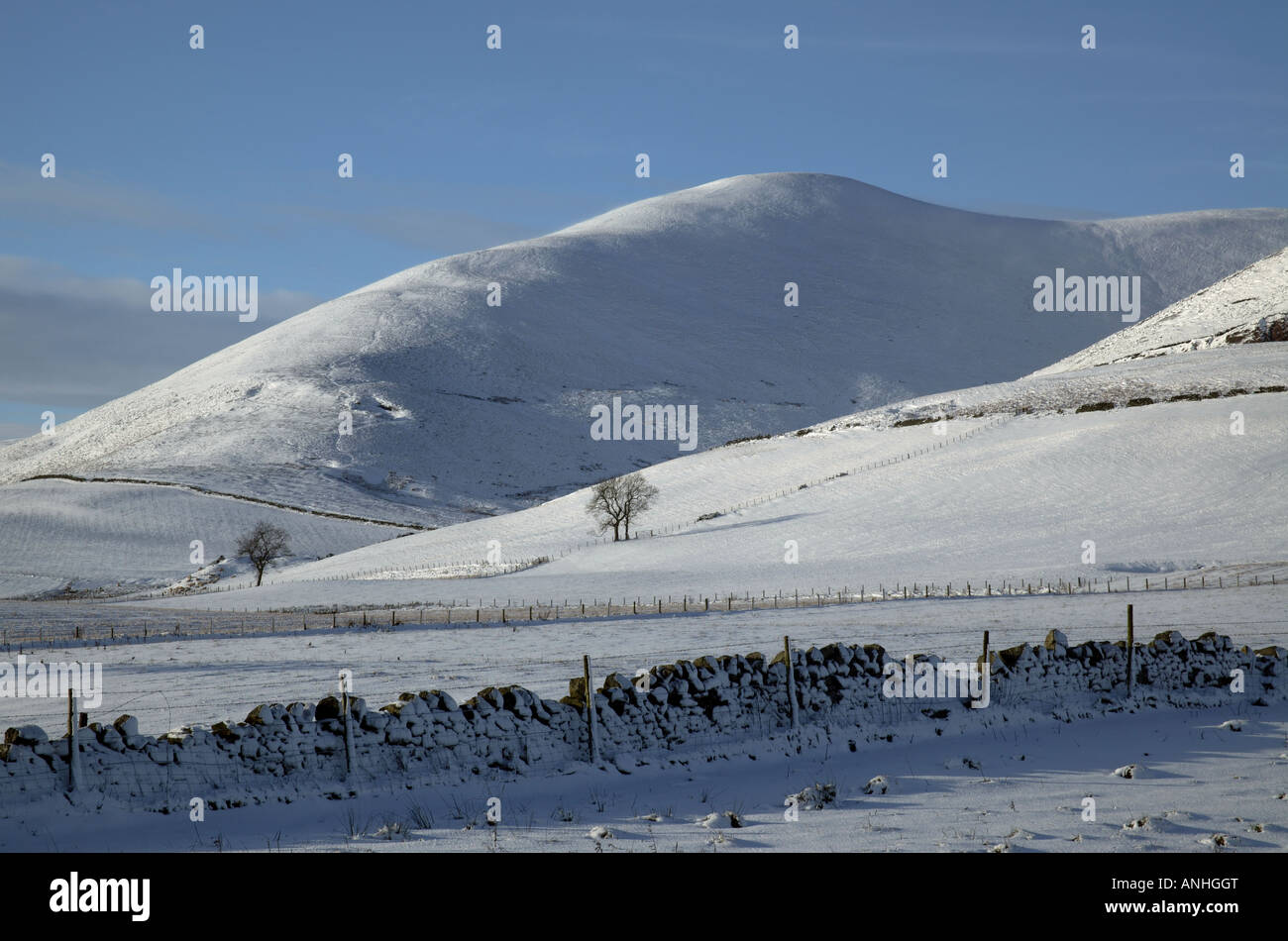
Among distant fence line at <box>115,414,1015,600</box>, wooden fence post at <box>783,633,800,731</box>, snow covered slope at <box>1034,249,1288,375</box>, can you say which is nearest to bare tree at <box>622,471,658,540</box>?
distant fence line at <box>115,414,1015,600</box>

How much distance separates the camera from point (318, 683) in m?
22.2

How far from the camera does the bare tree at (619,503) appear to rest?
7044cm

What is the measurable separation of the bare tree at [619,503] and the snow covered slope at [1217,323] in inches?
2347

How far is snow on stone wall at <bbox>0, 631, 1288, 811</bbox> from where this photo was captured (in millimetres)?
13289

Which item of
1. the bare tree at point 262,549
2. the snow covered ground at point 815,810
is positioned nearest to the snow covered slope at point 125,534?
the bare tree at point 262,549

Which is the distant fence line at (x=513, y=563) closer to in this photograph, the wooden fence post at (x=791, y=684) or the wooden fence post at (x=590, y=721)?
the wooden fence post at (x=791, y=684)

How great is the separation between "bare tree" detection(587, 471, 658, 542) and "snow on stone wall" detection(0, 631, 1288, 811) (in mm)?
48803

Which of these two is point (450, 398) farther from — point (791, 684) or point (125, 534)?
point (791, 684)

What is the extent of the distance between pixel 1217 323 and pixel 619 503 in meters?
92.9

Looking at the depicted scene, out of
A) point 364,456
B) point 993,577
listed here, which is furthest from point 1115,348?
point 993,577

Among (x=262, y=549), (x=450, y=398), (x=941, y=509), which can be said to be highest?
(x=450, y=398)

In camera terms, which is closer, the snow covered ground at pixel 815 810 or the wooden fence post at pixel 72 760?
the snow covered ground at pixel 815 810

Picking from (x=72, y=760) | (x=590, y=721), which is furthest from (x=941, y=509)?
(x=72, y=760)

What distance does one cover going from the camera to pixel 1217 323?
130 metres
